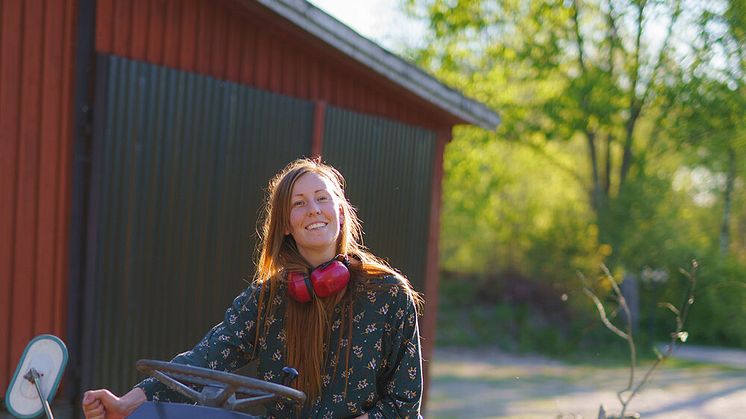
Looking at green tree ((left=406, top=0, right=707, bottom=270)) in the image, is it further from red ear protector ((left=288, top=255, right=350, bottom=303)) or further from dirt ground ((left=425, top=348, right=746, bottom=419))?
red ear protector ((left=288, top=255, right=350, bottom=303))

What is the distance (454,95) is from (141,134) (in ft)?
11.5

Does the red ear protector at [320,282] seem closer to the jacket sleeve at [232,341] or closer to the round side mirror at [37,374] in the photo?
the jacket sleeve at [232,341]

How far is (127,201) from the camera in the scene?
6.33 m

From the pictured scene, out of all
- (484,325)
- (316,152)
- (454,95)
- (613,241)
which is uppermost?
(454,95)

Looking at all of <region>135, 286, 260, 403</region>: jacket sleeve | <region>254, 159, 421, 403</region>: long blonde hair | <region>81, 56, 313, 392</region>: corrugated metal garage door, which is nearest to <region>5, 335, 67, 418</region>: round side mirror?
<region>135, 286, 260, 403</region>: jacket sleeve

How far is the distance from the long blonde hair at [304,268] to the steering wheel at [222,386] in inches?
12.8

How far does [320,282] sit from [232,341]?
0.39 meters

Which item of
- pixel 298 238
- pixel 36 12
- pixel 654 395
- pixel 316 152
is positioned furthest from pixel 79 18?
pixel 654 395

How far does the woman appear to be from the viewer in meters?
3.05

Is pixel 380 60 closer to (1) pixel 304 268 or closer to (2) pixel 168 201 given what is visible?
(2) pixel 168 201

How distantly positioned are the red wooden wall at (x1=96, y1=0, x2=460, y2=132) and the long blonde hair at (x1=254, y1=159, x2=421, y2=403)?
3.45 m

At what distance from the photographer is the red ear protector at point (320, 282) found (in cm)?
303

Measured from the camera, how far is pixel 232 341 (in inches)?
124

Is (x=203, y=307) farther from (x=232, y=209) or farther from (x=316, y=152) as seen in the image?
(x=316, y=152)
